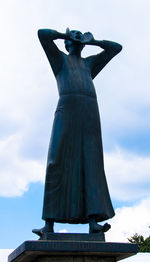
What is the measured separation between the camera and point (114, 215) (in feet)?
24.0

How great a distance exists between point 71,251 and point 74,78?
10.0ft

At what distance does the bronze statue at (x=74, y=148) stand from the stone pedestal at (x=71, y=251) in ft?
1.72

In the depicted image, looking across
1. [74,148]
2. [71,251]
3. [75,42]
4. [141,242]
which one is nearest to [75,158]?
[74,148]

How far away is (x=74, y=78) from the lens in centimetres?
763

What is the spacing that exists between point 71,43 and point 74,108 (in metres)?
1.33

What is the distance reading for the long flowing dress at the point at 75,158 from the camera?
698cm

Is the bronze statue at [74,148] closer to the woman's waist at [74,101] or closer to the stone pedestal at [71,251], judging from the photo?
the woman's waist at [74,101]

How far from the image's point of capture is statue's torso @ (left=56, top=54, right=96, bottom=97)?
756 cm

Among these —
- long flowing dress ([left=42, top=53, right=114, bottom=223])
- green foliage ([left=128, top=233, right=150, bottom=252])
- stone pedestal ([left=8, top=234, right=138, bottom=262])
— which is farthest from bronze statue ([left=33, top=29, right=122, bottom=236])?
green foliage ([left=128, top=233, right=150, bottom=252])

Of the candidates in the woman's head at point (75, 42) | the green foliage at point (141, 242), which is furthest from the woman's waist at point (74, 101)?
the green foliage at point (141, 242)

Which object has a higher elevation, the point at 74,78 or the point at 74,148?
the point at 74,78

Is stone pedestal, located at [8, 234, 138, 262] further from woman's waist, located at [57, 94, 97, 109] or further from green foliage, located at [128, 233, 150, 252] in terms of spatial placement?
green foliage, located at [128, 233, 150, 252]

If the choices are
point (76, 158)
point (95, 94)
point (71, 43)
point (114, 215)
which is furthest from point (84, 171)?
point (71, 43)

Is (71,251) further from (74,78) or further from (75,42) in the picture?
(75,42)
